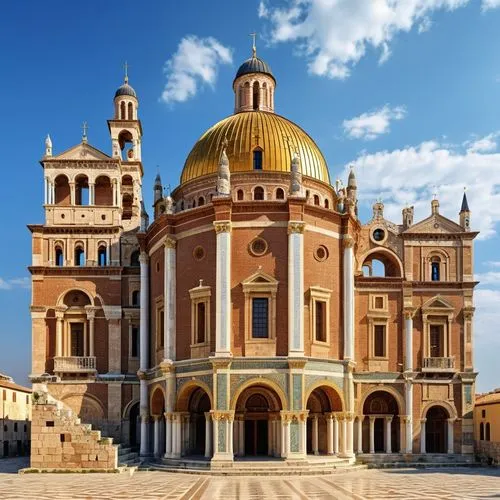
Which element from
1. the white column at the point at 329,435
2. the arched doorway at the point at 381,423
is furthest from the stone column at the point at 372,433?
the white column at the point at 329,435

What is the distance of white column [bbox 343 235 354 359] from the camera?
1586 inches

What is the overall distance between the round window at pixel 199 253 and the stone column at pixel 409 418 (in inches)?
628

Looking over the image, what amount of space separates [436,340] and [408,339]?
2309mm

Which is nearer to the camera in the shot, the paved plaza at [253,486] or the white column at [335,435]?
the paved plaza at [253,486]

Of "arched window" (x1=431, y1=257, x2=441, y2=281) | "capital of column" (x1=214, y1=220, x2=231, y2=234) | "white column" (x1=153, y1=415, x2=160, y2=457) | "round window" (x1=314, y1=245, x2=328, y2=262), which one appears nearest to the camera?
"capital of column" (x1=214, y1=220, x2=231, y2=234)

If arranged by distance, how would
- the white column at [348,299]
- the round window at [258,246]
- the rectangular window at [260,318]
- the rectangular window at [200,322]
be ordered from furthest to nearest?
1. the white column at [348,299]
2. the rectangular window at [200,322]
3. the round window at [258,246]
4. the rectangular window at [260,318]

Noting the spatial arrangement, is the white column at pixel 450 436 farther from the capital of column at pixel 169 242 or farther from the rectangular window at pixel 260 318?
the capital of column at pixel 169 242

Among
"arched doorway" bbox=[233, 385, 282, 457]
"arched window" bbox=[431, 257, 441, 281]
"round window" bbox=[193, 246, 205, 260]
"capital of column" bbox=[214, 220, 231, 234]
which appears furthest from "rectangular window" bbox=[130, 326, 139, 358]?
"arched window" bbox=[431, 257, 441, 281]

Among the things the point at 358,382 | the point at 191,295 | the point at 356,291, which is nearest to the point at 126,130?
the point at 191,295

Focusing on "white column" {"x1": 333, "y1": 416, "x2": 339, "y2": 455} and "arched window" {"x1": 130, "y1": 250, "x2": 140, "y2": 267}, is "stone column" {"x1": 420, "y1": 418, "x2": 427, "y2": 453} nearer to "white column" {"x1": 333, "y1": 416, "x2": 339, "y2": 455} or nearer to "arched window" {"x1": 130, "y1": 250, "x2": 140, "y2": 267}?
"white column" {"x1": 333, "y1": 416, "x2": 339, "y2": 455}

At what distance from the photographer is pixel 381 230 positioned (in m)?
Result: 46.7

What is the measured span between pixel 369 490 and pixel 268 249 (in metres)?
14.8

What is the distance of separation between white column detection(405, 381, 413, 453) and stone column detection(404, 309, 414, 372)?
1.16 m

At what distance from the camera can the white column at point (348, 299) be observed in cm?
4028
